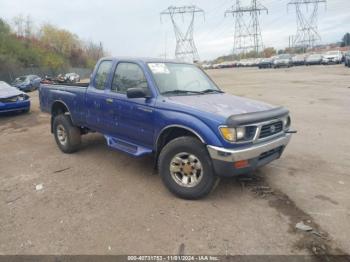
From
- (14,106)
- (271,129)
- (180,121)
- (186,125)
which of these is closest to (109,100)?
(180,121)

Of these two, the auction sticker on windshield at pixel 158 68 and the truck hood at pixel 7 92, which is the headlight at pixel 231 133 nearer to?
the auction sticker on windshield at pixel 158 68

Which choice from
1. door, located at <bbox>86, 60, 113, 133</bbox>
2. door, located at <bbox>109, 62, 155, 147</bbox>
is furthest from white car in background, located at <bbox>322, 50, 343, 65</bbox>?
door, located at <bbox>109, 62, 155, 147</bbox>

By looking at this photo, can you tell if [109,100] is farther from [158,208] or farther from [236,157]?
[236,157]

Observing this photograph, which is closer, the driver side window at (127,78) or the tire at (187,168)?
the tire at (187,168)

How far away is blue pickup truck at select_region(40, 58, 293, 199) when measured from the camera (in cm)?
363

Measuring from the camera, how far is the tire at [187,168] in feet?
12.4

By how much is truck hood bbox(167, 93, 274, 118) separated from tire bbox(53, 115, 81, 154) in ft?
8.76

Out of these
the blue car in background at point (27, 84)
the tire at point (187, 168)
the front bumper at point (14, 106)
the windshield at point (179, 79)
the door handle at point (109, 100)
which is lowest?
the tire at point (187, 168)

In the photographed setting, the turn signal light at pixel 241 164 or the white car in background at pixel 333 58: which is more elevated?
the white car in background at pixel 333 58

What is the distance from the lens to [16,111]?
11383mm

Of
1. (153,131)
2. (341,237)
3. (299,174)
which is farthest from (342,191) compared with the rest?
(153,131)

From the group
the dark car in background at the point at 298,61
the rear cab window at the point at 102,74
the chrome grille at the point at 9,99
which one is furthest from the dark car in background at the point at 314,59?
the rear cab window at the point at 102,74

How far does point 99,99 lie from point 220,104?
2.17 meters

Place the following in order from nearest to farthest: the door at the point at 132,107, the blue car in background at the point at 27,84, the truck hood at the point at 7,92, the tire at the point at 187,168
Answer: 1. the tire at the point at 187,168
2. the door at the point at 132,107
3. the truck hood at the point at 7,92
4. the blue car in background at the point at 27,84
